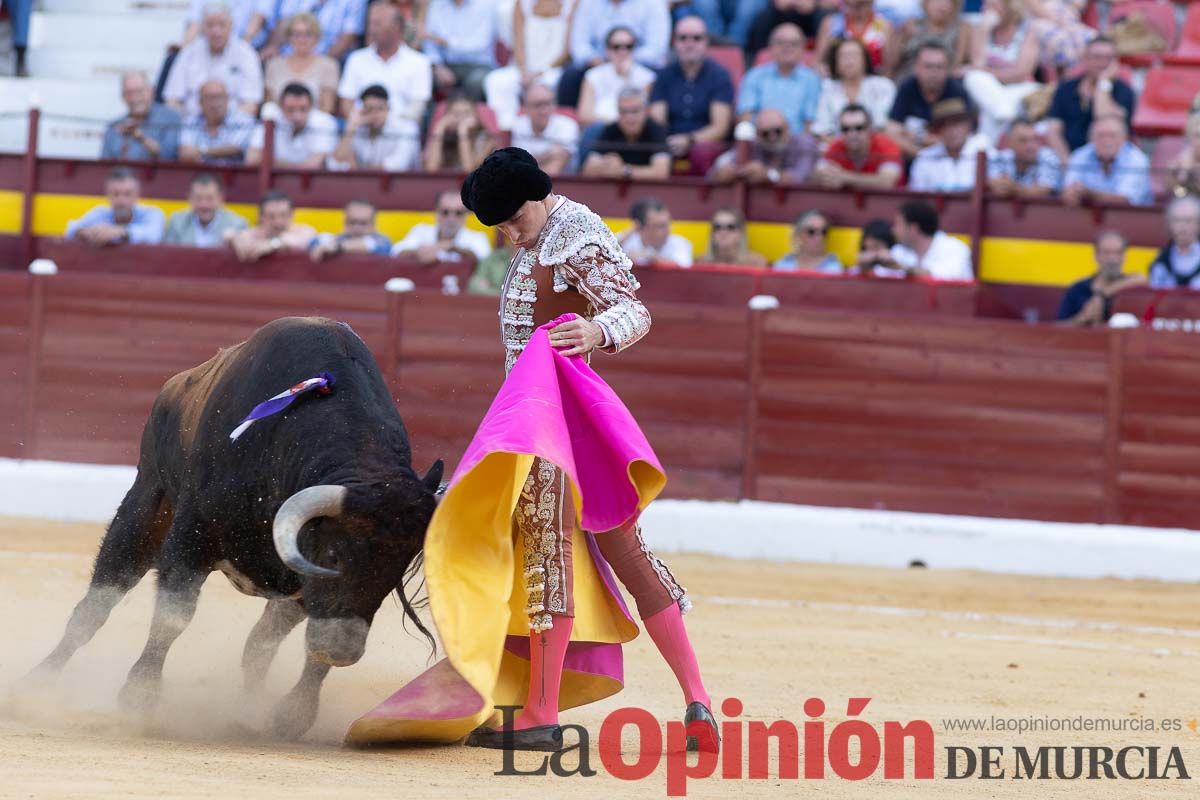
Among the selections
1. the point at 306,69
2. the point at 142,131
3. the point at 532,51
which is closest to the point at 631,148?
the point at 532,51

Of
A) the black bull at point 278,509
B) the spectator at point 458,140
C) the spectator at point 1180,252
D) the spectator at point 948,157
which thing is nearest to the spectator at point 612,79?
the spectator at point 458,140

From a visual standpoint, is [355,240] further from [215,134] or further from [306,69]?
[306,69]

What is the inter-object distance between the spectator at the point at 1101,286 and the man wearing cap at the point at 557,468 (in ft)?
14.4

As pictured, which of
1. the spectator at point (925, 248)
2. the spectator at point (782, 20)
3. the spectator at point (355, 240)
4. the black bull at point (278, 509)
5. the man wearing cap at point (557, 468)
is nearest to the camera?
the black bull at point (278, 509)

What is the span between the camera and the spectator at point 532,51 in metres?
8.77

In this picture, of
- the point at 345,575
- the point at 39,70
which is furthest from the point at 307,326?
the point at 39,70

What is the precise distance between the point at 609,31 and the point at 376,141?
126cm

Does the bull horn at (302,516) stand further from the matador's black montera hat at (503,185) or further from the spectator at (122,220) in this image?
the spectator at (122,220)

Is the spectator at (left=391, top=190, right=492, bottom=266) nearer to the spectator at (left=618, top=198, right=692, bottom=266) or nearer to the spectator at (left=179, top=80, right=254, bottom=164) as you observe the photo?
the spectator at (left=618, top=198, right=692, bottom=266)

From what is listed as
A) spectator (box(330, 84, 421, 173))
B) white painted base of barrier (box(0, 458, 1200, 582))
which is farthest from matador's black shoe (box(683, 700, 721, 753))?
spectator (box(330, 84, 421, 173))

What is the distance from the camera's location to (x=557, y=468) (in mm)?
3391

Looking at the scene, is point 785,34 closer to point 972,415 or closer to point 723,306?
point 723,306

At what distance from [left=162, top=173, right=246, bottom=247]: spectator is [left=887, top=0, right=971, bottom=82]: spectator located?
324 cm

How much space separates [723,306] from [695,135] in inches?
34.8
